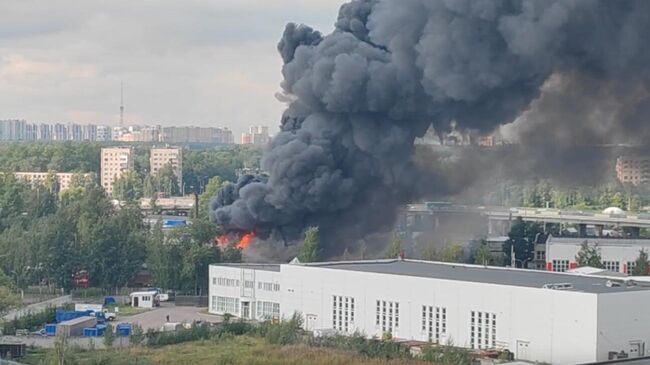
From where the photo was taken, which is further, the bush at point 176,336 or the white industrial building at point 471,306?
the bush at point 176,336

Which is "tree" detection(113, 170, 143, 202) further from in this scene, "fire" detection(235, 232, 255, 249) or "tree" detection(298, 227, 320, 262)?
"tree" detection(298, 227, 320, 262)

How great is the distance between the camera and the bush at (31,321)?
108ft

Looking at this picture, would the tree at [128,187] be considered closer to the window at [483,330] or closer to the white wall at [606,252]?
the white wall at [606,252]

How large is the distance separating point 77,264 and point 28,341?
42.3ft

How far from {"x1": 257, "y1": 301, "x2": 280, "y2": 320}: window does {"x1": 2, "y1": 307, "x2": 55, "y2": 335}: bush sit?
5618 millimetres

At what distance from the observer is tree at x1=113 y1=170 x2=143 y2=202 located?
283 ft

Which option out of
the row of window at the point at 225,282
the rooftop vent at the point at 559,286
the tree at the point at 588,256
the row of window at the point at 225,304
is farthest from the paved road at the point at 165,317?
the tree at the point at 588,256

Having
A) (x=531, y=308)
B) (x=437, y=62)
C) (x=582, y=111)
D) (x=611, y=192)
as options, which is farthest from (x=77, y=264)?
(x=611, y=192)

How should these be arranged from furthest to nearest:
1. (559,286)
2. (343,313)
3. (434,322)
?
(343,313)
(434,322)
(559,286)

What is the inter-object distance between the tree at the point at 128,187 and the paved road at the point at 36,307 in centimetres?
4389

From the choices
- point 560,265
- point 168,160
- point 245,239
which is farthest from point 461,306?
point 168,160

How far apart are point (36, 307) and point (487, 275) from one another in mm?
14516

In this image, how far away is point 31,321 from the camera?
34.2 metres

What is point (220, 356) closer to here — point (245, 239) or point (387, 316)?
point (387, 316)
